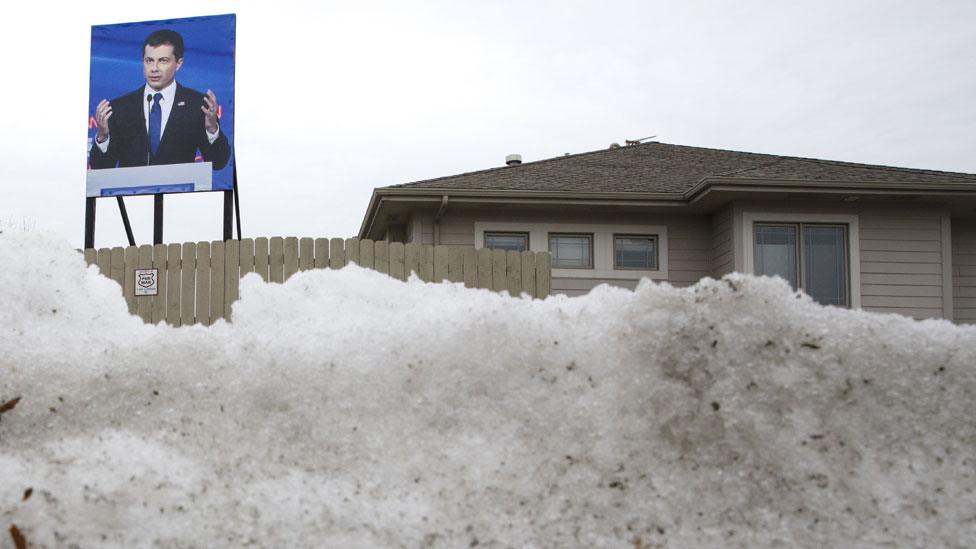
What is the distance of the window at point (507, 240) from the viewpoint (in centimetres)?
1289

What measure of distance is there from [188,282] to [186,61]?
551 cm

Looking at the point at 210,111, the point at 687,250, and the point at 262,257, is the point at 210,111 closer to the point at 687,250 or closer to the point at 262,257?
the point at 262,257

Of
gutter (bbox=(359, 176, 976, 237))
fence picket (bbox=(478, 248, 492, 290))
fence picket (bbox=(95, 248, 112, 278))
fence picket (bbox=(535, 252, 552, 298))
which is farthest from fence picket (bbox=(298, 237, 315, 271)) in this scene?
gutter (bbox=(359, 176, 976, 237))

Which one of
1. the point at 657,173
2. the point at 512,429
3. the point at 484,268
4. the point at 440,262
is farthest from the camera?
the point at 657,173

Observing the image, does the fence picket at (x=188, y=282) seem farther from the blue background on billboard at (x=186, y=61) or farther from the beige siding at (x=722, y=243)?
the beige siding at (x=722, y=243)

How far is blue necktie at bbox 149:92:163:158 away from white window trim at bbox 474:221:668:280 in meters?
5.52

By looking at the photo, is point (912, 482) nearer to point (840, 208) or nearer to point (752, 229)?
point (752, 229)

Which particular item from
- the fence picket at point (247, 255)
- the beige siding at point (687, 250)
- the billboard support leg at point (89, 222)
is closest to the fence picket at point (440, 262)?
the fence picket at point (247, 255)

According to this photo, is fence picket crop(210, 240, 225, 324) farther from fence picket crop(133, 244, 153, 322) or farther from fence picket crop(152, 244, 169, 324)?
fence picket crop(133, 244, 153, 322)

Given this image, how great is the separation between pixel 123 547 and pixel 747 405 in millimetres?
1660

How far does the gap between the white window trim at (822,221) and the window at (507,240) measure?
11.8 ft

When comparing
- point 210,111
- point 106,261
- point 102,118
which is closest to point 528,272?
point 106,261

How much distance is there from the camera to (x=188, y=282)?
8844 mm

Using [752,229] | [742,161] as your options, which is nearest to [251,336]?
[752,229]
